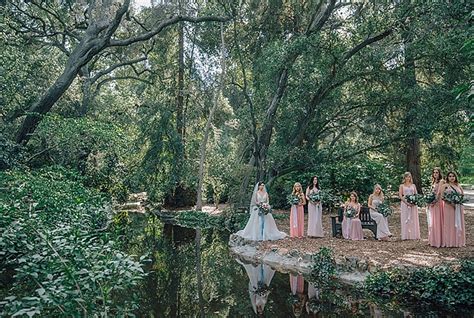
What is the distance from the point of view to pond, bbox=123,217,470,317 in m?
6.50

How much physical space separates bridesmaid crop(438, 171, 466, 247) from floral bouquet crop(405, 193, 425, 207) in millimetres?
797

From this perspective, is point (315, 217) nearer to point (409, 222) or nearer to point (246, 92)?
point (409, 222)

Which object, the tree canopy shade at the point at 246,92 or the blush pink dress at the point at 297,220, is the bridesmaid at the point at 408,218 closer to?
the tree canopy shade at the point at 246,92

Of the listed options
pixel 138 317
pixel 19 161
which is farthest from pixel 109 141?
pixel 138 317

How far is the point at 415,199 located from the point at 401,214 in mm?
621

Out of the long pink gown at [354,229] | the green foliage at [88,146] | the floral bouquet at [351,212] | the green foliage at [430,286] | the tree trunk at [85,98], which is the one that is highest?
the tree trunk at [85,98]

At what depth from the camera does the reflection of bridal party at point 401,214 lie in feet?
30.2

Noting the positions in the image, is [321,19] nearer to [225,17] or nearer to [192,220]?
[225,17]

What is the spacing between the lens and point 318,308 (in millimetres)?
6602

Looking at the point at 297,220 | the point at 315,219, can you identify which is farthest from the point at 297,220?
the point at 315,219

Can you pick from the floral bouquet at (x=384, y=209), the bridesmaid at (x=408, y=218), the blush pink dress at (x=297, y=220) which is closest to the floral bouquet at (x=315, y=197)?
the blush pink dress at (x=297, y=220)

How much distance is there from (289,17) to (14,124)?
1095cm

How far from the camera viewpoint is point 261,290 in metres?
7.73

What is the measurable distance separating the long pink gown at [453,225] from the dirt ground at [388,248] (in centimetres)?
22
